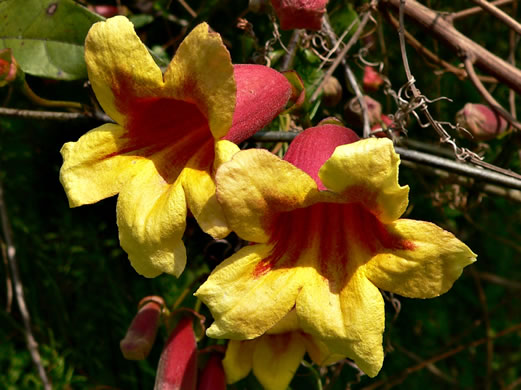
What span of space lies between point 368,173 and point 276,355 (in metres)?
0.43

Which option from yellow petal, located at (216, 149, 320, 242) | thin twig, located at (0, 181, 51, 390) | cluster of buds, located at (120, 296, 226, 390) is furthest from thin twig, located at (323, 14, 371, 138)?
thin twig, located at (0, 181, 51, 390)

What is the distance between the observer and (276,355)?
108cm

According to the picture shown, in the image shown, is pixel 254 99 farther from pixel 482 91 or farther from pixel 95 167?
pixel 482 91

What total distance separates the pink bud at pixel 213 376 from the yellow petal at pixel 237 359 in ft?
0.04

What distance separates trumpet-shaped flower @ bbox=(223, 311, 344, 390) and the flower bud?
0.58 metres

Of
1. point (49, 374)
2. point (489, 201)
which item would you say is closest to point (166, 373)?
point (49, 374)

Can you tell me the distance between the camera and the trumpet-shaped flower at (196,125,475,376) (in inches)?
31.2

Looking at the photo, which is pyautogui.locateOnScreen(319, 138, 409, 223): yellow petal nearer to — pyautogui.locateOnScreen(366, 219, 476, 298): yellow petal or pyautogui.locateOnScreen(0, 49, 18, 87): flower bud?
pyautogui.locateOnScreen(366, 219, 476, 298): yellow petal

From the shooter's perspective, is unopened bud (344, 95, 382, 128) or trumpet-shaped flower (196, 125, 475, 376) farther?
unopened bud (344, 95, 382, 128)

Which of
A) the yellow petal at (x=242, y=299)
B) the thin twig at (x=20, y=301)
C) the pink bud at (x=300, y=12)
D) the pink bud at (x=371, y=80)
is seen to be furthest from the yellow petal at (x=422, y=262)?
the thin twig at (x=20, y=301)

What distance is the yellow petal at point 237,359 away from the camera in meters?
1.10

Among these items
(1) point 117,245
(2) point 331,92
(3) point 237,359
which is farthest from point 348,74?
(1) point 117,245

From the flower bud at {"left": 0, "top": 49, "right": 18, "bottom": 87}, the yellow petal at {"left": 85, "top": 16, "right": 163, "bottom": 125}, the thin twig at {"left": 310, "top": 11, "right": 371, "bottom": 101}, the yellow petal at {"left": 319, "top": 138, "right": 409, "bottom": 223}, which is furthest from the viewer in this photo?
the thin twig at {"left": 310, "top": 11, "right": 371, "bottom": 101}

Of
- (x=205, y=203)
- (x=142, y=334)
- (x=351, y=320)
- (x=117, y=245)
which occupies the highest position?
(x=205, y=203)
